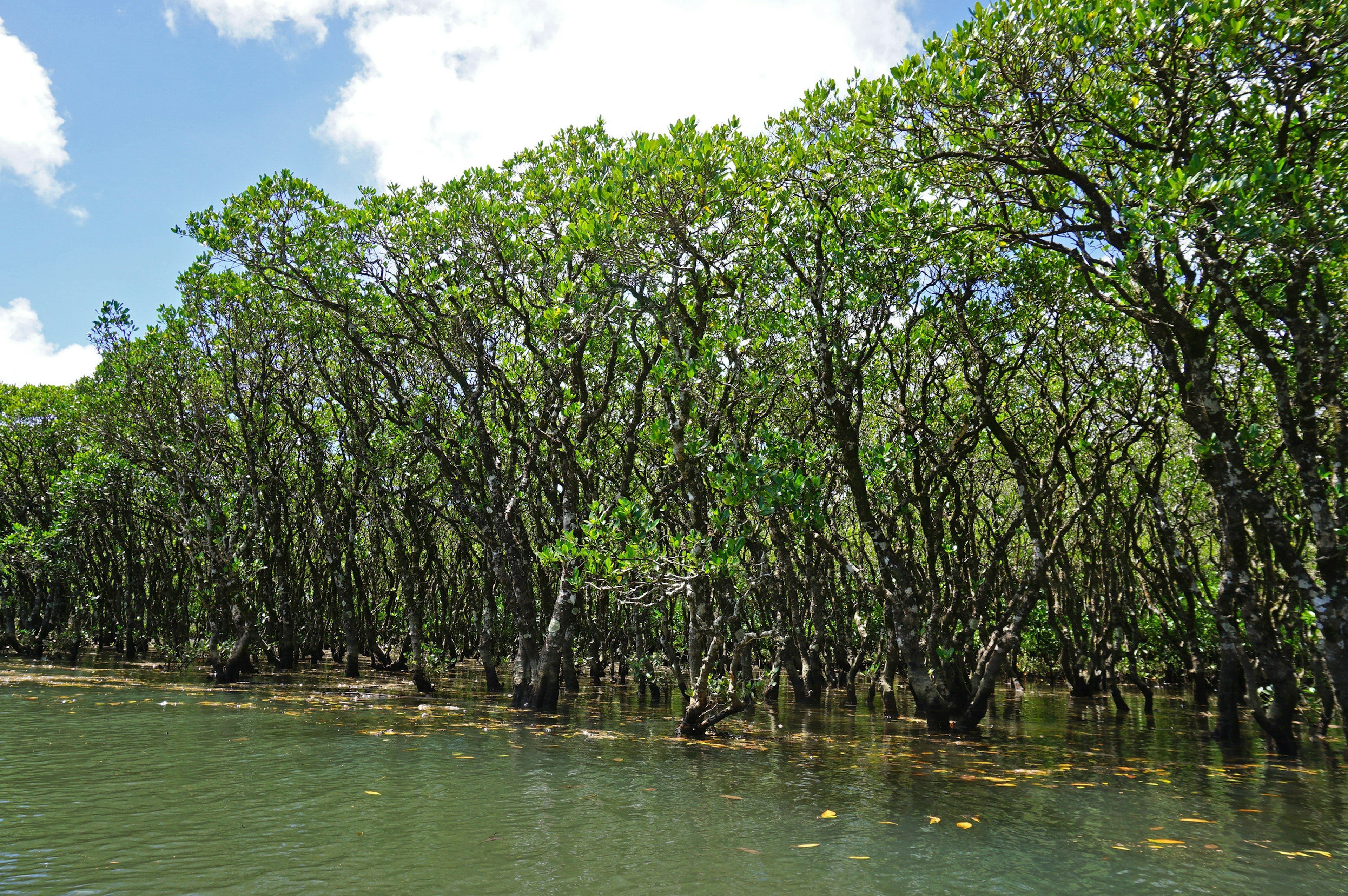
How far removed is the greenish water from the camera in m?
5.69

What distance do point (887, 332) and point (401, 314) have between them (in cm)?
1172

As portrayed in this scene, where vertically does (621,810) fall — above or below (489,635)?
below

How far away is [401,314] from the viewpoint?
18.1 metres

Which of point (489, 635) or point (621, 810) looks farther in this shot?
point (489, 635)

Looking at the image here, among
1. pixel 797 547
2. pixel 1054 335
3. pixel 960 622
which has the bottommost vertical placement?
pixel 960 622

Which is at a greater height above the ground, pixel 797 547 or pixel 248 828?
pixel 797 547

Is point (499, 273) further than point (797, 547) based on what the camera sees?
No

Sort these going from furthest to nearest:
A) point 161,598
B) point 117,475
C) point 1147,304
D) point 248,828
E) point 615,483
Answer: point 161,598, point 117,475, point 615,483, point 1147,304, point 248,828

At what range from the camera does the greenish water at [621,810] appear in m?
5.69

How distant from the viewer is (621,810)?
781 cm

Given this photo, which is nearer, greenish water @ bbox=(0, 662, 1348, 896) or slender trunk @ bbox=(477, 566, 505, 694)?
greenish water @ bbox=(0, 662, 1348, 896)

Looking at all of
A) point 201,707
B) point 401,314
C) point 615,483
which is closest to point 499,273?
point 401,314

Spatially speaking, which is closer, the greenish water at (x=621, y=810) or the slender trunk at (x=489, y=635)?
the greenish water at (x=621, y=810)

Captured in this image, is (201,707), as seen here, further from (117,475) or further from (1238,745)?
(1238,745)
